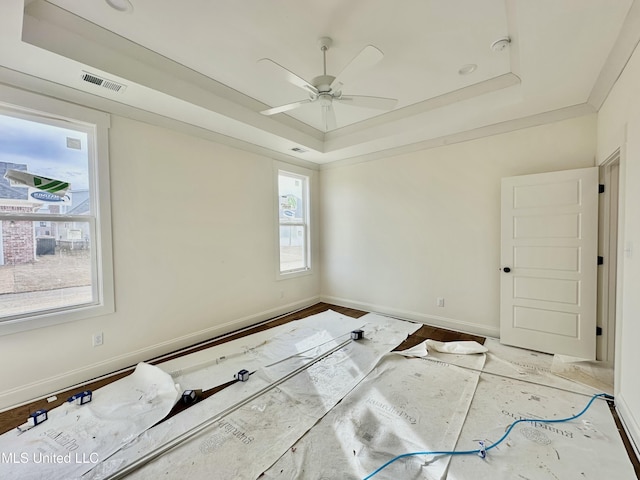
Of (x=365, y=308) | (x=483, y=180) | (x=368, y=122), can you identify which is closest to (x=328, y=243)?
(x=365, y=308)

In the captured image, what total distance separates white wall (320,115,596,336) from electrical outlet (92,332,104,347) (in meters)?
3.39

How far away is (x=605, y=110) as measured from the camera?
8.47 feet

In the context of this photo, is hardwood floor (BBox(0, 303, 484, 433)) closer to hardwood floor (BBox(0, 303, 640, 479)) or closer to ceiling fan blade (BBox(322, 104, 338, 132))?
hardwood floor (BBox(0, 303, 640, 479))

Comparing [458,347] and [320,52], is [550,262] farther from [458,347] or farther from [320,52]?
[320,52]

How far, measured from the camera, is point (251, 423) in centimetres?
197

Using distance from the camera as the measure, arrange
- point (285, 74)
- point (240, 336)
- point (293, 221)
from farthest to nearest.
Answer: point (293, 221) → point (240, 336) → point (285, 74)

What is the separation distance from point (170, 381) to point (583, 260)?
13.7 feet

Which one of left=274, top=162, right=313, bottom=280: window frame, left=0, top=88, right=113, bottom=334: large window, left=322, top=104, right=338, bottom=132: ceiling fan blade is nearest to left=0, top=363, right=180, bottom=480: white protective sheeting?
left=0, top=88, right=113, bottom=334: large window

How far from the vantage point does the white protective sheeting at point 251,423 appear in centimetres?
161

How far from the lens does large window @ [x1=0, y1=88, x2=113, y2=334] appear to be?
2271 mm

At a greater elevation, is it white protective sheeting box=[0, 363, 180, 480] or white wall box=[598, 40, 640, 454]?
white wall box=[598, 40, 640, 454]

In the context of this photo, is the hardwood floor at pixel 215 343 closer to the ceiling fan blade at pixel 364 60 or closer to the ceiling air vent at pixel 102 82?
the ceiling air vent at pixel 102 82

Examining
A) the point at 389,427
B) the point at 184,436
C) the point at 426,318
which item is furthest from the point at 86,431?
the point at 426,318

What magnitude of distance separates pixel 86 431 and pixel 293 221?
11.7 ft
